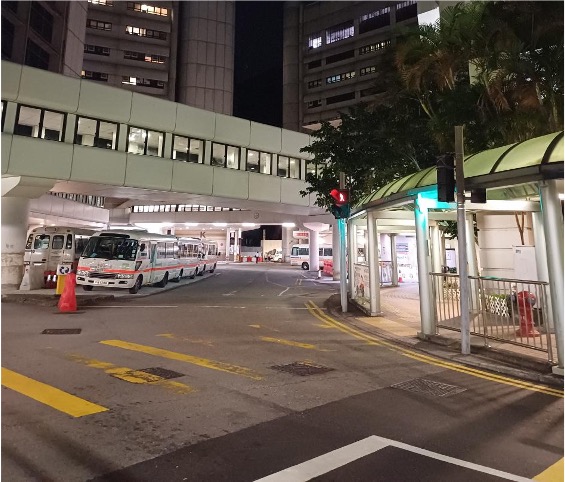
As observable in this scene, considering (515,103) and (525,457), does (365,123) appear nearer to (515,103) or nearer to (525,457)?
(515,103)

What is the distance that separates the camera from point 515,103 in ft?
39.6

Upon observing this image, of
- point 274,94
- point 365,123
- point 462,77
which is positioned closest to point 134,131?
point 365,123

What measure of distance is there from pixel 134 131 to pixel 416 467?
21.6 meters

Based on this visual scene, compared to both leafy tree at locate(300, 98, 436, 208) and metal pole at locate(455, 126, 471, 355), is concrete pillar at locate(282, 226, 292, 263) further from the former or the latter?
metal pole at locate(455, 126, 471, 355)

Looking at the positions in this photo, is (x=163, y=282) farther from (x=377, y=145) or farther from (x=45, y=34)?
(x=45, y=34)

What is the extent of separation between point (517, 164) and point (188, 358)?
6877 millimetres

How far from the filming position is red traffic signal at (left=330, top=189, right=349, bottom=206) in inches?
501

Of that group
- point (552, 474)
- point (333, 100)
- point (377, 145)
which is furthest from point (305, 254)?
point (552, 474)

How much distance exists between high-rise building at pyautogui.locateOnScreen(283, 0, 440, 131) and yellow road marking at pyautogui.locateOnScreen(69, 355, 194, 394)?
56296mm

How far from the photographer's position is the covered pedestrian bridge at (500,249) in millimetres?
6617

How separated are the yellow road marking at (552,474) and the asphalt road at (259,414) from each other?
0.09ft

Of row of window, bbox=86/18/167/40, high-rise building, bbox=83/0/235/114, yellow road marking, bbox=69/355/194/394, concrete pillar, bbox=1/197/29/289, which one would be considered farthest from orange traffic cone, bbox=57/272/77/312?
row of window, bbox=86/18/167/40

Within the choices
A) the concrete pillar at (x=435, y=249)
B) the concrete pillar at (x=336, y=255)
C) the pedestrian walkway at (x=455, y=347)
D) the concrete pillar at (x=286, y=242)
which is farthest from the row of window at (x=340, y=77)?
the pedestrian walkway at (x=455, y=347)

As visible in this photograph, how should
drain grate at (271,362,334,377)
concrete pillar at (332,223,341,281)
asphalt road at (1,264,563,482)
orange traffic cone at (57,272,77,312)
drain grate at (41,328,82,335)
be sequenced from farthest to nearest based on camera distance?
concrete pillar at (332,223,341,281), orange traffic cone at (57,272,77,312), drain grate at (41,328,82,335), drain grate at (271,362,334,377), asphalt road at (1,264,563,482)
